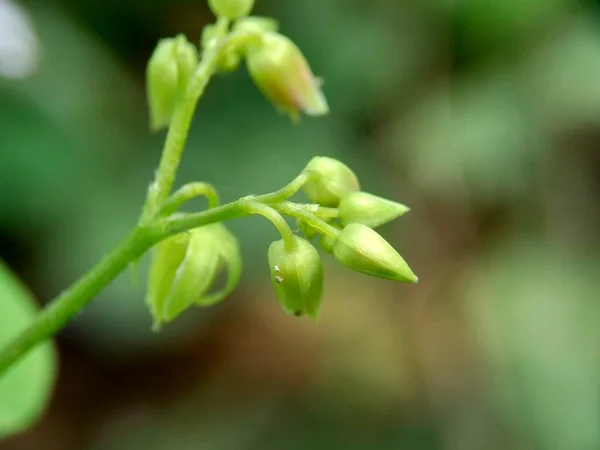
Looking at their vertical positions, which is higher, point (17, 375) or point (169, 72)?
point (169, 72)

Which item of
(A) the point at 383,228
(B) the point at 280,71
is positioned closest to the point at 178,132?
(B) the point at 280,71

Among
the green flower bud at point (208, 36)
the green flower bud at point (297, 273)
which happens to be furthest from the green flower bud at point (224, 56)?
the green flower bud at point (297, 273)

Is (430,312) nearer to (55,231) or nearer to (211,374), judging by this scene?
(211,374)

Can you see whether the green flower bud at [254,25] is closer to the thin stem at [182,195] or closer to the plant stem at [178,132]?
the plant stem at [178,132]

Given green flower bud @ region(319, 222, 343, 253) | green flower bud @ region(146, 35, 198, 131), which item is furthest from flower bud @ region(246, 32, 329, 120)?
green flower bud @ region(319, 222, 343, 253)

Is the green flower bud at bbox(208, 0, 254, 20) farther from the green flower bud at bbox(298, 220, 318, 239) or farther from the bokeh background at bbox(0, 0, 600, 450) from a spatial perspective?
the bokeh background at bbox(0, 0, 600, 450)

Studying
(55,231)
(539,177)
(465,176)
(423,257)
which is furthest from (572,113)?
(55,231)

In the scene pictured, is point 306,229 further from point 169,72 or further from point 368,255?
point 169,72
